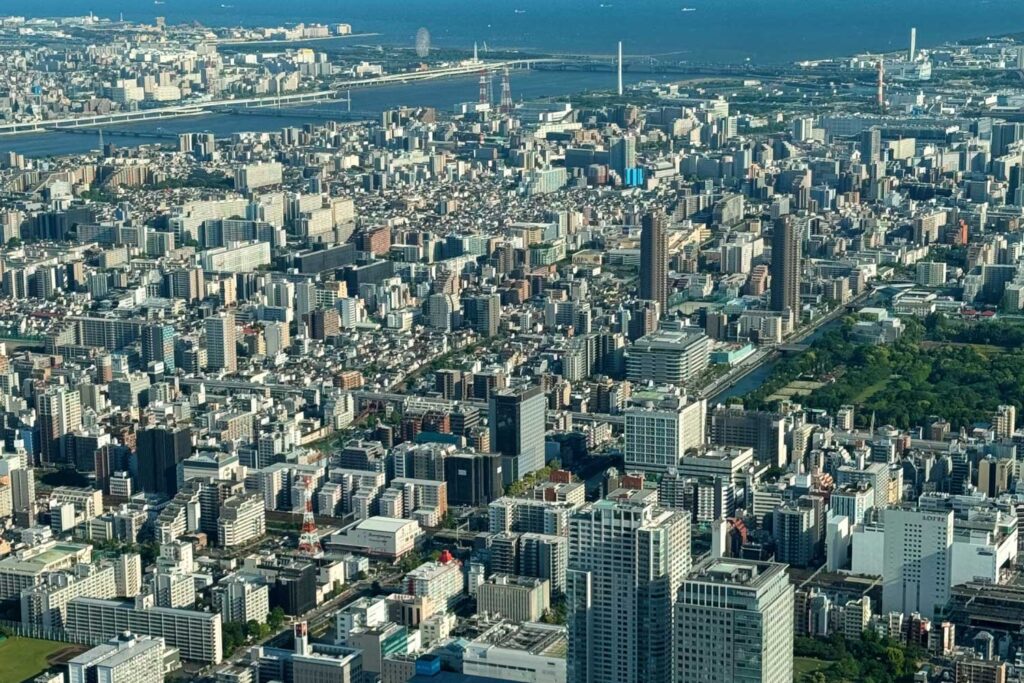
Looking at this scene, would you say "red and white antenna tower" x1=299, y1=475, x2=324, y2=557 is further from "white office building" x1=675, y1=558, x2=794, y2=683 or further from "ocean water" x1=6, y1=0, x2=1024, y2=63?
"ocean water" x1=6, y1=0, x2=1024, y2=63

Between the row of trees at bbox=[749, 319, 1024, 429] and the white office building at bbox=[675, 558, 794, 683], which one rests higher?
the white office building at bbox=[675, 558, 794, 683]

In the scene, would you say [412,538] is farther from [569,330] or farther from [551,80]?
[551,80]

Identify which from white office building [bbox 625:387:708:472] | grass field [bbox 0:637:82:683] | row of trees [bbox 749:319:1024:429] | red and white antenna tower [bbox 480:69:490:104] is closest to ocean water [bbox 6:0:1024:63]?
red and white antenna tower [bbox 480:69:490:104]

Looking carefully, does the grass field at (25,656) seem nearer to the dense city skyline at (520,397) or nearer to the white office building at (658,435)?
the dense city skyline at (520,397)

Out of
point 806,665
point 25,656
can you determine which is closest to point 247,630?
point 25,656

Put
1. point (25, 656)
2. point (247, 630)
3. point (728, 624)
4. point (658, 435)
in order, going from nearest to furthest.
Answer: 1. point (728, 624)
2. point (25, 656)
3. point (247, 630)
4. point (658, 435)

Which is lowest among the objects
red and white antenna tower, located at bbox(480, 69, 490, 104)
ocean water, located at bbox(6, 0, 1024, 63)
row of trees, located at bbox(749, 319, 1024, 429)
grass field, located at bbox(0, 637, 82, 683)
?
Result: grass field, located at bbox(0, 637, 82, 683)

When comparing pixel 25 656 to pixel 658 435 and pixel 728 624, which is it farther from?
pixel 658 435

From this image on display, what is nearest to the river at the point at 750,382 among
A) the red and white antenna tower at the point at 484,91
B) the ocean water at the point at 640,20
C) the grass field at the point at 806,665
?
the grass field at the point at 806,665
